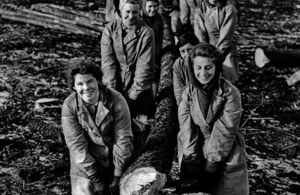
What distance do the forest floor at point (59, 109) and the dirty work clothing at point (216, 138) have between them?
105 centimetres

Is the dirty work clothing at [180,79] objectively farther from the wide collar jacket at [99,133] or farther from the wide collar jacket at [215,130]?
the wide collar jacket at [99,133]

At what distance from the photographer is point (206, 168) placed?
12.7 ft

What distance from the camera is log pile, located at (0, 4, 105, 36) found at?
10102mm

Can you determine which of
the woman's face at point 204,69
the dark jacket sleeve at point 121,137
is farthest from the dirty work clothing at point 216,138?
the dark jacket sleeve at point 121,137

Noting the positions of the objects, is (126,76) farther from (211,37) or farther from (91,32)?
(91,32)

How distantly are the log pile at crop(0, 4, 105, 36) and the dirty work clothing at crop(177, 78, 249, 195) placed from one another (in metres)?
6.42

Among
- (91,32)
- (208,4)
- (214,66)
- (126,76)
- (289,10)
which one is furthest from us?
(289,10)

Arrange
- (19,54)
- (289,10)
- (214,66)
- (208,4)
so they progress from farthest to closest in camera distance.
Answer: (289,10), (19,54), (208,4), (214,66)

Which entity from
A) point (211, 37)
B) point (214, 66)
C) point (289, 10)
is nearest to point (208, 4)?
point (211, 37)

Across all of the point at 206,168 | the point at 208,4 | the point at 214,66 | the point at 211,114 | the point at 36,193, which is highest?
the point at 208,4

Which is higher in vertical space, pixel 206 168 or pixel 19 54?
pixel 19 54

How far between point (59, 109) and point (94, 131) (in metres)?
2.99

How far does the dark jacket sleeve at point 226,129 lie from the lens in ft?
12.0

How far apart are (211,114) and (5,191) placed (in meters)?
2.43
